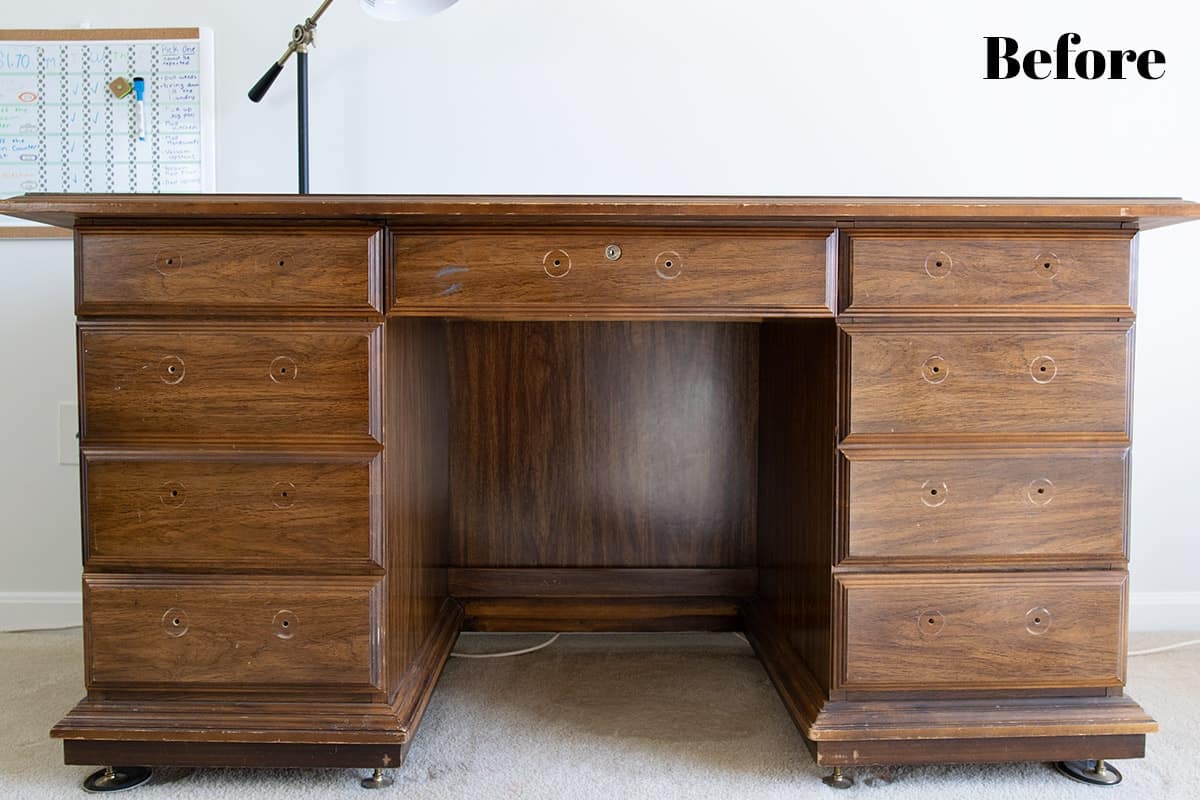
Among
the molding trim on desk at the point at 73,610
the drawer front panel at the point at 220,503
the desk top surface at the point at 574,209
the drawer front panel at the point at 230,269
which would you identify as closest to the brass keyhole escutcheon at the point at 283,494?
the drawer front panel at the point at 220,503

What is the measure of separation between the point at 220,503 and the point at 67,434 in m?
0.90

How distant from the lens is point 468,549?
1.76 meters

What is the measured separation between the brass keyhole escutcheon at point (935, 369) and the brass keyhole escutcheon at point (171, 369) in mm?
1025

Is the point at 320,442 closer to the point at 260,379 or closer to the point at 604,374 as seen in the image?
the point at 260,379

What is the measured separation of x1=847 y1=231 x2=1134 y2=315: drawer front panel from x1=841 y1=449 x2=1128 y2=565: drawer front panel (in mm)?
215

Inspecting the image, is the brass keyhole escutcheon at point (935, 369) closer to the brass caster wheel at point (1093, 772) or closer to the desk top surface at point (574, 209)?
the desk top surface at point (574, 209)

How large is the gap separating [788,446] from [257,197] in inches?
36.5

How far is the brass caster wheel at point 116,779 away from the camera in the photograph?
3.97 feet

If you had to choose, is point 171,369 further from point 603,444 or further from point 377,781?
point 603,444

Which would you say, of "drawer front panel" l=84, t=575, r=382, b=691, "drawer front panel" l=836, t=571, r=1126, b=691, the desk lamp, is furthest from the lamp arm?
"drawer front panel" l=836, t=571, r=1126, b=691

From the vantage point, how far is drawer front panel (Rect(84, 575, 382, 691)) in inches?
47.1

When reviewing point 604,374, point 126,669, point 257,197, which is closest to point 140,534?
point 126,669

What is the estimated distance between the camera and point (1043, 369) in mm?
1204

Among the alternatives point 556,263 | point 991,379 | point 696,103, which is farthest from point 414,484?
point 696,103
